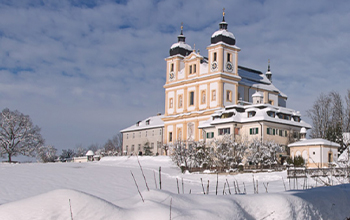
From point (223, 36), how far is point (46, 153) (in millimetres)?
34735

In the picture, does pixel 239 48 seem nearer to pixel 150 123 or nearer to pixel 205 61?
pixel 205 61

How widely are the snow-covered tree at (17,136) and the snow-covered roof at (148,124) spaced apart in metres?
20.0

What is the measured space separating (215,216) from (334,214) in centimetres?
277

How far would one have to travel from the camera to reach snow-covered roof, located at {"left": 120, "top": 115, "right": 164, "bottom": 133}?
8247 centimetres

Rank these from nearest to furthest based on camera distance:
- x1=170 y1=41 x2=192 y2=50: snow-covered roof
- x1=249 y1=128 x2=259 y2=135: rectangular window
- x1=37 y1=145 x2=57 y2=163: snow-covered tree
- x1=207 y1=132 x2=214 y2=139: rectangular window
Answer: x1=249 y1=128 x2=259 y2=135: rectangular window → x1=207 y1=132 x2=214 y2=139: rectangular window → x1=37 y1=145 x2=57 y2=163: snow-covered tree → x1=170 y1=41 x2=192 y2=50: snow-covered roof

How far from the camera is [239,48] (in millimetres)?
70250

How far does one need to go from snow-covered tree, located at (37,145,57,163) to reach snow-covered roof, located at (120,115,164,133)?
1355 centimetres

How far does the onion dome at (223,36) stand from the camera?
69438mm

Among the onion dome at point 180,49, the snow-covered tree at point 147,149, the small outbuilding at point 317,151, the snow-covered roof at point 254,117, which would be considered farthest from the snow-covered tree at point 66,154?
the small outbuilding at point 317,151

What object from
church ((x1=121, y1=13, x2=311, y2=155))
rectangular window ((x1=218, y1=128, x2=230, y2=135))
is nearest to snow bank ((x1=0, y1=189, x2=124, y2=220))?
church ((x1=121, y1=13, x2=311, y2=155))

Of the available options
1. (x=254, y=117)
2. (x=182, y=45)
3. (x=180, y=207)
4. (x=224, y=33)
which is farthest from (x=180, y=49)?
(x=180, y=207)

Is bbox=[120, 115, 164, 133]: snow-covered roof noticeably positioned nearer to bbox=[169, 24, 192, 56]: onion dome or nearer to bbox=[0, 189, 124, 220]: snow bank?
bbox=[169, 24, 192, 56]: onion dome

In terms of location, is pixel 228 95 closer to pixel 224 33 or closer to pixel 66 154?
pixel 224 33

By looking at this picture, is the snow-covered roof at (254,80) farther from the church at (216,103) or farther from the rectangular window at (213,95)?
the rectangular window at (213,95)
